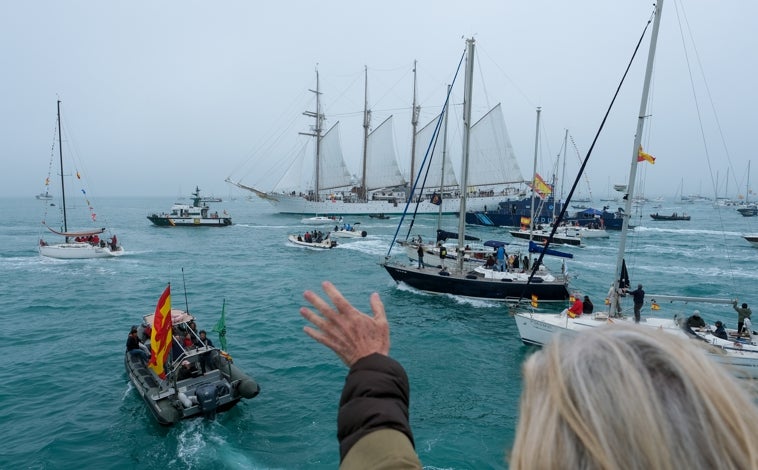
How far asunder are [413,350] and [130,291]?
18122 millimetres

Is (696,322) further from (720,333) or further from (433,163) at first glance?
(433,163)

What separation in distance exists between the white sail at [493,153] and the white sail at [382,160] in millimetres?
26374

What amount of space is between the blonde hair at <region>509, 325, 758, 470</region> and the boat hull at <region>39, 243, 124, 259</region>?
40114mm

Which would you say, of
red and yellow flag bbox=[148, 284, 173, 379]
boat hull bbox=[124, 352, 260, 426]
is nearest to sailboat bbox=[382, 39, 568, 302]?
boat hull bbox=[124, 352, 260, 426]

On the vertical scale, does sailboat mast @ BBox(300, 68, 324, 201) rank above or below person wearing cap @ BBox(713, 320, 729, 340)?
above

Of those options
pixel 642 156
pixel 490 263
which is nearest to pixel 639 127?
pixel 642 156

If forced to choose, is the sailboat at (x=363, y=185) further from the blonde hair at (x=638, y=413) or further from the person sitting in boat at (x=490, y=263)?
the blonde hair at (x=638, y=413)

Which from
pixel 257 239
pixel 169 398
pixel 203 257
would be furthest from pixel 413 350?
pixel 257 239

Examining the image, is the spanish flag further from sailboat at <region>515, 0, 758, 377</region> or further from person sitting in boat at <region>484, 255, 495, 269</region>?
person sitting in boat at <region>484, 255, 495, 269</region>

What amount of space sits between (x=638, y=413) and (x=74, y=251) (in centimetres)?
4080

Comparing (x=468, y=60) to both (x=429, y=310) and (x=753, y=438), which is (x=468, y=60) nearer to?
(x=429, y=310)

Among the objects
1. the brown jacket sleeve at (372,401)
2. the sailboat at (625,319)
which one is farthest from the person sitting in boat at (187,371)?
the brown jacket sleeve at (372,401)

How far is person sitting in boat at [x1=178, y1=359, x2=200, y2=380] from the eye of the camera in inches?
403

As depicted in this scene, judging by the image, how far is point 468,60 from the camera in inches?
813
